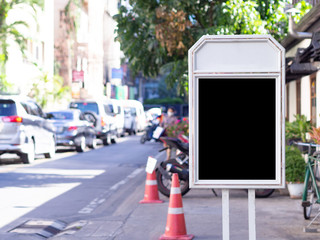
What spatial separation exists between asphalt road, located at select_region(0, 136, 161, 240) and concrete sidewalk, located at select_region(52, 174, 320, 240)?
0.57 metres

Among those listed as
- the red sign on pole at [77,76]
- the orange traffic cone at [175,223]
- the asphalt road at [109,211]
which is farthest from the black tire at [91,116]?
the red sign on pole at [77,76]

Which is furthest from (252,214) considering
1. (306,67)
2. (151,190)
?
(306,67)

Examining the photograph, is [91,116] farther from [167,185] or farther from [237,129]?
[237,129]

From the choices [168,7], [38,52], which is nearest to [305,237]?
[168,7]

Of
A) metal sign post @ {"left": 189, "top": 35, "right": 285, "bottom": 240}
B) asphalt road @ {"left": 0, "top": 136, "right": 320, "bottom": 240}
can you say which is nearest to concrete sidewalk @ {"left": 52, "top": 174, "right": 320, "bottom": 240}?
asphalt road @ {"left": 0, "top": 136, "right": 320, "bottom": 240}

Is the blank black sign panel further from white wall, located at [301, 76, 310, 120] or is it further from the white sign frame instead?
white wall, located at [301, 76, 310, 120]

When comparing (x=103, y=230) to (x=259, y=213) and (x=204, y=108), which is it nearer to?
(x=259, y=213)

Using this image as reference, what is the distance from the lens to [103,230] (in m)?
9.44

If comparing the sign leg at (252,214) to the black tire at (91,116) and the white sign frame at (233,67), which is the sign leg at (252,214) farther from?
the black tire at (91,116)

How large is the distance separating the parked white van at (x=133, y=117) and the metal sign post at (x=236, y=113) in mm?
40519

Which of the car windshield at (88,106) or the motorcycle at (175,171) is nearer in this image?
the motorcycle at (175,171)

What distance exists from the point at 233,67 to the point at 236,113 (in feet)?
1.28

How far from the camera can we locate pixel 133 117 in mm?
48500

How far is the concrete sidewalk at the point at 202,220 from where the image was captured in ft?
29.4
